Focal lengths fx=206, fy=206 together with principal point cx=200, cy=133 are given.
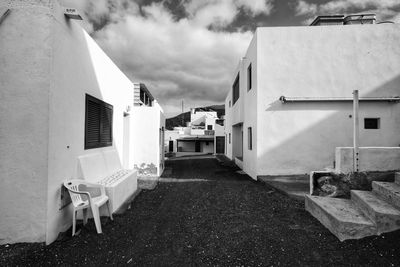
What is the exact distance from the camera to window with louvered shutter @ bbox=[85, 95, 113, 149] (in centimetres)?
475

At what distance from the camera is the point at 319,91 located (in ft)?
25.6

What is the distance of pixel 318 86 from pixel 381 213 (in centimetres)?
597

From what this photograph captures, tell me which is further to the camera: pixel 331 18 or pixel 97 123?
pixel 331 18

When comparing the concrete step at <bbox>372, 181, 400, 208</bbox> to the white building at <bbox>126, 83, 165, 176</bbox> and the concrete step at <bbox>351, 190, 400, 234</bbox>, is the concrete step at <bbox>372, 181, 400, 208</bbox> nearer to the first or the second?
the concrete step at <bbox>351, 190, 400, 234</bbox>

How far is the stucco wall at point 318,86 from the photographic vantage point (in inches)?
303

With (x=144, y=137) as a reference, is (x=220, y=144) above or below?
below

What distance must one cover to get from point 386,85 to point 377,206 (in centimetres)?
678

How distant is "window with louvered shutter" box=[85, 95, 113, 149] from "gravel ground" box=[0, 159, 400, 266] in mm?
1914

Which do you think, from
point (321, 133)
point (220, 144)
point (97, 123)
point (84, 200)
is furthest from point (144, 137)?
point (220, 144)

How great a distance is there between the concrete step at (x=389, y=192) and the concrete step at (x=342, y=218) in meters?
0.46

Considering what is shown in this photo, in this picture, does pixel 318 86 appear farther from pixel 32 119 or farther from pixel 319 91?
pixel 32 119

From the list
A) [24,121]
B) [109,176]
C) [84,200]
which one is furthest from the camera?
[109,176]

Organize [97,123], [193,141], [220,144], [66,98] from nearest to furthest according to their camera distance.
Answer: [66,98] < [97,123] < [220,144] < [193,141]

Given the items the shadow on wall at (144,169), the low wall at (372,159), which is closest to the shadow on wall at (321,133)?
the low wall at (372,159)
